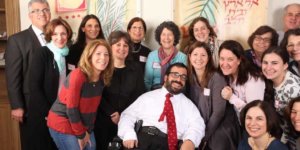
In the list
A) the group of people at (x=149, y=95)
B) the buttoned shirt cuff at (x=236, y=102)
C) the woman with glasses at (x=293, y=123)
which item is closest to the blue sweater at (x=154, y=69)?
the group of people at (x=149, y=95)

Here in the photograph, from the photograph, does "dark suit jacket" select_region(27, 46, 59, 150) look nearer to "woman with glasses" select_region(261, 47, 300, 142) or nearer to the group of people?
the group of people

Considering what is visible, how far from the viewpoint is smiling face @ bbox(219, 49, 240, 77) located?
285 centimetres

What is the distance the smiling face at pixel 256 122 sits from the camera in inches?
92.1

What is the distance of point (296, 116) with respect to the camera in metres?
2.39

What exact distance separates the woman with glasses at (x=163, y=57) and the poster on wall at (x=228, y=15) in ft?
1.38

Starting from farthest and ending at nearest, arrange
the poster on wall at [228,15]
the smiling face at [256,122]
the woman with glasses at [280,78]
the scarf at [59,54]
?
the poster on wall at [228,15], the scarf at [59,54], the woman with glasses at [280,78], the smiling face at [256,122]

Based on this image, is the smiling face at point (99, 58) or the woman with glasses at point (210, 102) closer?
the smiling face at point (99, 58)

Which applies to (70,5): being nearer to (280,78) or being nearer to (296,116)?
(280,78)

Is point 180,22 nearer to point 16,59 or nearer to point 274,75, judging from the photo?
point 274,75

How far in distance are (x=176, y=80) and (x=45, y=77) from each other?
1.07 m

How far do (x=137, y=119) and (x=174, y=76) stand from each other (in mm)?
478

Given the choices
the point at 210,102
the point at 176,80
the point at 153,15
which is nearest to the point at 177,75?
the point at 176,80

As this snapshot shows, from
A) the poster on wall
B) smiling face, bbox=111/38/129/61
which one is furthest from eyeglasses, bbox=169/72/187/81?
the poster on wall

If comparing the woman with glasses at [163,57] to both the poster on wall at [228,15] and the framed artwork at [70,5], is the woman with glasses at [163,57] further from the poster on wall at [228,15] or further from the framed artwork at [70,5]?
the framed artwork at [70,5]
